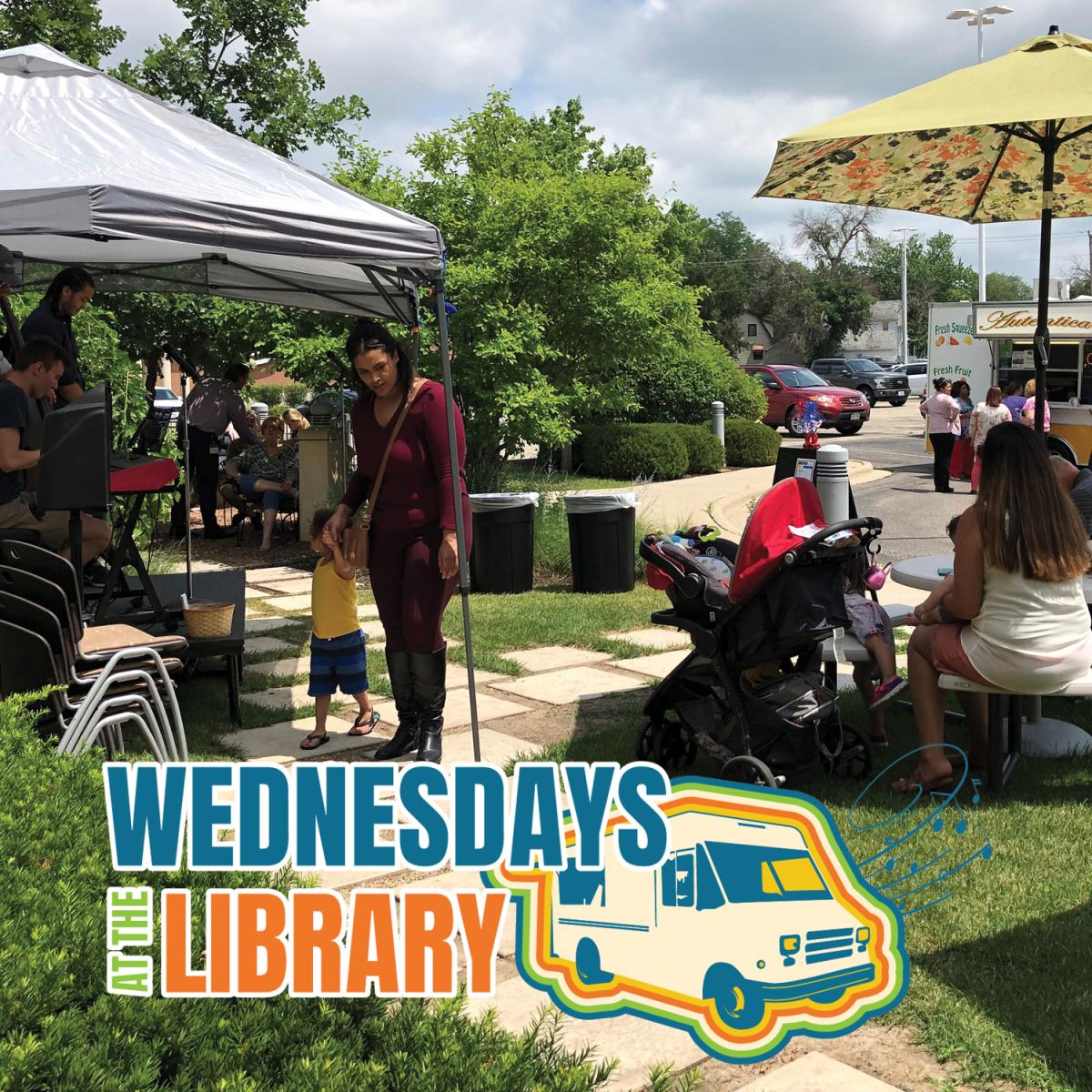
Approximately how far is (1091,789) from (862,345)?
10308cm

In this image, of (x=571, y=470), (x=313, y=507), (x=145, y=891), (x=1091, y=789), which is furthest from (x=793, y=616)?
(x=571, y=470)

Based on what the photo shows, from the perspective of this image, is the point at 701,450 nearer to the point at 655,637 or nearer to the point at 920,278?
the point at 655,637

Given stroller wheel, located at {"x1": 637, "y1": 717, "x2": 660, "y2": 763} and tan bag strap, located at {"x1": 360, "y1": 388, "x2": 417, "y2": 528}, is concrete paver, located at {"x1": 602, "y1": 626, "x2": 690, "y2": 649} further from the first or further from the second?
tan bag strap, located at {"x1": 360, "y1": 388, "x2": 417, "y2": 528}

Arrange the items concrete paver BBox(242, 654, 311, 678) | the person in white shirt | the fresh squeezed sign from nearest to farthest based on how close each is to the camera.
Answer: concrete paver BBox(242, 654, 311, 678) < the person in white shirt < the fresh squeezed sign

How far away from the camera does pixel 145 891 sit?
2.44 m

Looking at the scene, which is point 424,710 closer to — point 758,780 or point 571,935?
point 758,780

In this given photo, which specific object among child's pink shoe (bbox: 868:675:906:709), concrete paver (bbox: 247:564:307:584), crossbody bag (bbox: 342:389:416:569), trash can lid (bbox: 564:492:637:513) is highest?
crossbody bag (bbox: 342:389:416:569)

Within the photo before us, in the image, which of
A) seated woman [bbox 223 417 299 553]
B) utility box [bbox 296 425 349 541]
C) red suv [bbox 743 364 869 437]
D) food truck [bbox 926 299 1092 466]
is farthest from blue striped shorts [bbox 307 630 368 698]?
red suv [bbox 743 364 869 437]

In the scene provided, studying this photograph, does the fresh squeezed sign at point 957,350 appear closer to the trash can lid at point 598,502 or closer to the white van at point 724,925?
the trash can lid at point 598,502

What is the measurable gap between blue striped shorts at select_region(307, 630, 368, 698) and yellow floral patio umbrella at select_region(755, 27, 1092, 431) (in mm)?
3156

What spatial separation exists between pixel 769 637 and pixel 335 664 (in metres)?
2.20

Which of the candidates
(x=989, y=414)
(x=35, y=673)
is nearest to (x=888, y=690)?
(x=35, y=673)

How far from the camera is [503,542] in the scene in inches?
396

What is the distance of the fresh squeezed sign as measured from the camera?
24.2 meters
